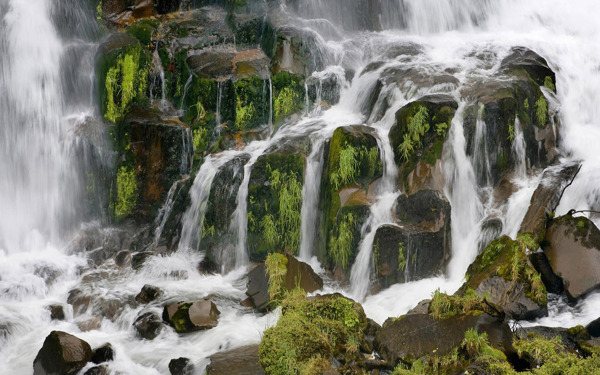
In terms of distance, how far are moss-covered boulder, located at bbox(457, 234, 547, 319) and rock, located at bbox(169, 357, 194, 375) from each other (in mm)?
3850

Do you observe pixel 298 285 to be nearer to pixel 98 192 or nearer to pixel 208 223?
pixel 208 223

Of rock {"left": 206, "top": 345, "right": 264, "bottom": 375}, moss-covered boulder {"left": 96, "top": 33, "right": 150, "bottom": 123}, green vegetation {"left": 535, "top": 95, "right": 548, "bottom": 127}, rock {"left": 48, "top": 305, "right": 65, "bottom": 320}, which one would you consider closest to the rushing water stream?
rock {"left": 48, "top": 305, "right": 65, "bottom": 320}

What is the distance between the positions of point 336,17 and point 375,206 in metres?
8.30

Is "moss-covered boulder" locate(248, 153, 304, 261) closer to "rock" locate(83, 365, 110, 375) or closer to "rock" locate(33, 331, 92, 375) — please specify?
"rock" locate(83, 365, 110, 375)

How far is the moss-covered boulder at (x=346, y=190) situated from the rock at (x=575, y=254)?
312cm

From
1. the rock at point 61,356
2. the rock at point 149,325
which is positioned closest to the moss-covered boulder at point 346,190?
the rock at point 149,325

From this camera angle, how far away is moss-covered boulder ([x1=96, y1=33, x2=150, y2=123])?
1309 cm

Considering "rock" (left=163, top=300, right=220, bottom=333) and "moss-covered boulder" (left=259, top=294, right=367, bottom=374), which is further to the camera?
"rock" (left=163, top=300, right=220, bottom=333)

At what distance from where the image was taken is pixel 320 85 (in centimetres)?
1344

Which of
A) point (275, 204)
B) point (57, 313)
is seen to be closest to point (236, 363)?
point (57, 313)

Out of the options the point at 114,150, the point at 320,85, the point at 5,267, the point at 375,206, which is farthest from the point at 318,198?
the point at 5,267

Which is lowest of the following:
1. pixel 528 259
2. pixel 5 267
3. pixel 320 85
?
pixel 5 267

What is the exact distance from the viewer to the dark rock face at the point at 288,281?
9.11 meters

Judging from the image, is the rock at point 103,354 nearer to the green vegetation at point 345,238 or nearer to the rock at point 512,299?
the green vegetation at point 345,238
